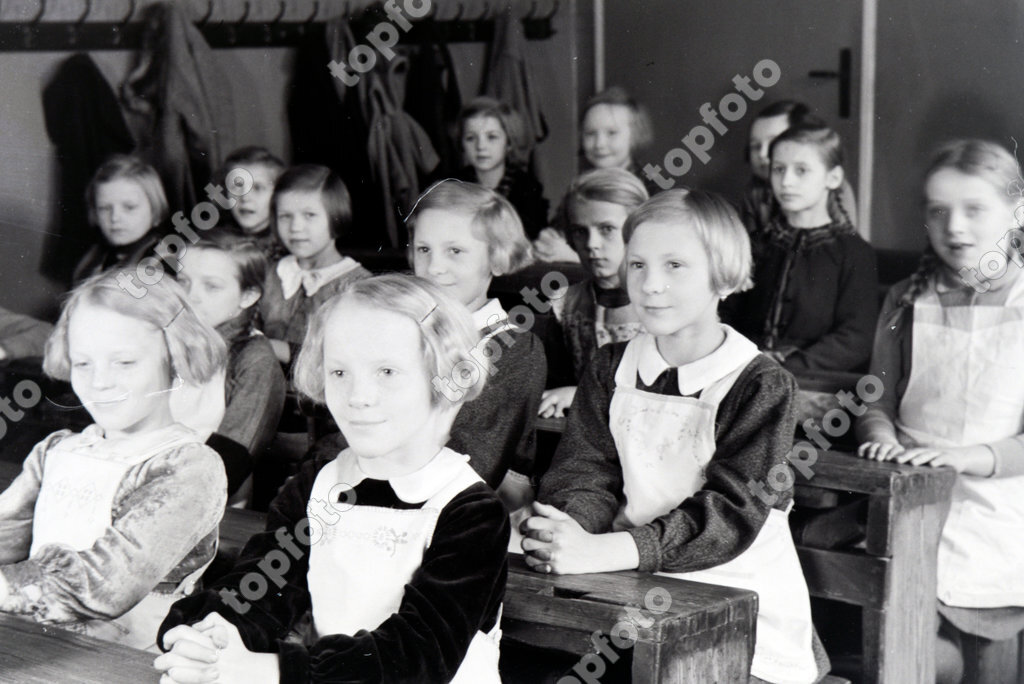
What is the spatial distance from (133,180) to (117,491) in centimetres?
101

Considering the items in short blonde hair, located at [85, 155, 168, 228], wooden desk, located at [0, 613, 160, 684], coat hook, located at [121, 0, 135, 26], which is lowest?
wooden desk, located at [0, 613, 160, 684]

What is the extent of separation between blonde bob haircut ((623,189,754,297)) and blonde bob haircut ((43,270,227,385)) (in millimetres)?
890

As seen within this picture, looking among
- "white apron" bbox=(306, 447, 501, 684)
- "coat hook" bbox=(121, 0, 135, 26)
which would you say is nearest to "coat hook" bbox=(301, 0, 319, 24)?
"coat hook" bbox=(121, 0, 135, 26)

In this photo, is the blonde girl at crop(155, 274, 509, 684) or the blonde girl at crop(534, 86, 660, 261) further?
the blonde girl at crop(534, 86, 660, 261)

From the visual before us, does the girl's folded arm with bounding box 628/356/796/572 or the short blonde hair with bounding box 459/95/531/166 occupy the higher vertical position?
the short blonde hair with bounding box 459/95/531/166

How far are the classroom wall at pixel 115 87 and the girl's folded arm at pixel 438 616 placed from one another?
1.14 meters

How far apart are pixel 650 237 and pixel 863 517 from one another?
71 centimetres

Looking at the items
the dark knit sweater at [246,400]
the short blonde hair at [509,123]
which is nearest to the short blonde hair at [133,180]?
the dark knit sweater at [246,400]

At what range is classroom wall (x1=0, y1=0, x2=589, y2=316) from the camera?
111 inches

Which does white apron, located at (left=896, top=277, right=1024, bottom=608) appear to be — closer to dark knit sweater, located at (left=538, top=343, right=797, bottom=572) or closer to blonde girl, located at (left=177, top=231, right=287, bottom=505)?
dark knit sweater, located at (left=538, top=343, right=797, bottom=572)

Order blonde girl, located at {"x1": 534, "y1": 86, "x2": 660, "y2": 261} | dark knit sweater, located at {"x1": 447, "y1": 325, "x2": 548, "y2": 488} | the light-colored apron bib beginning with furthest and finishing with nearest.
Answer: blonde girl, located at {"x1": 534, "y1": 86, "x2": 660, "y2": 261} < dark knit sweater, located at {"x1": 447, "y1": 325, "x2": 548, "y2": 488} < the light-colored apron bib

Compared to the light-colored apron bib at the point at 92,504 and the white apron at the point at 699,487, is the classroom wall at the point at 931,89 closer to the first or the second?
the white apron at the point at 699,487

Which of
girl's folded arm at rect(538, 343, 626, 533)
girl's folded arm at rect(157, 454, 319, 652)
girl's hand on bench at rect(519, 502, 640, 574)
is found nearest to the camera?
girl's folded arm at rect(157, 454, 319, 652)

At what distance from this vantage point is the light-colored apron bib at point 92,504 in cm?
239
